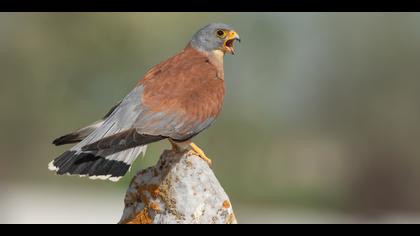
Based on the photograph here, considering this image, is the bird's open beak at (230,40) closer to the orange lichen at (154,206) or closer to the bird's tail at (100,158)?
the bird's tail at (100,158)

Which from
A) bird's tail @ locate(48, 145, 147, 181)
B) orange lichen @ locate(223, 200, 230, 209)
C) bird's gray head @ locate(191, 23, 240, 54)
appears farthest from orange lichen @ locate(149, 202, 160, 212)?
bird's gray head @ locate(191, 23, 240, 54)

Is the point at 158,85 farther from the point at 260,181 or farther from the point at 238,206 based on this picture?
the point at 260,181

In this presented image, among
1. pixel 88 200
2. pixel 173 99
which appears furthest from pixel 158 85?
pixel 88 200

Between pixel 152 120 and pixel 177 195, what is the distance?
708 mm

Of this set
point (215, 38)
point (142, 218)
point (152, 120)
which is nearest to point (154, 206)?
point (142, 218)

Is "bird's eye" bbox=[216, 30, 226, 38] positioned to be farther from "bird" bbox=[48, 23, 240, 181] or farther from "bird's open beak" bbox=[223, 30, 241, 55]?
"bird" bbox=[48, 23, 240, 181]

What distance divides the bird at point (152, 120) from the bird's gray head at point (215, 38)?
0.09 meters

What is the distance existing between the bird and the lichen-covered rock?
150mm

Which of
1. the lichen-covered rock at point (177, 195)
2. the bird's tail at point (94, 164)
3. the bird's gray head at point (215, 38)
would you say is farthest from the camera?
the bird's gray head at point (215, 38)

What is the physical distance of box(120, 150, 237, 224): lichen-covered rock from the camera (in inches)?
169

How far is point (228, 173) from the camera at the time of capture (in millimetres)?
18656

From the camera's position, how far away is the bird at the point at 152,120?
4504 mm

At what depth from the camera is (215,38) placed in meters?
5.80

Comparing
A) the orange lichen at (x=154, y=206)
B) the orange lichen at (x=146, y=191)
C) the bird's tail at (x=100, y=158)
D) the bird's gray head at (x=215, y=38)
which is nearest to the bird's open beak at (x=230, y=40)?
the bird's gray head at (x=215, y=38)
